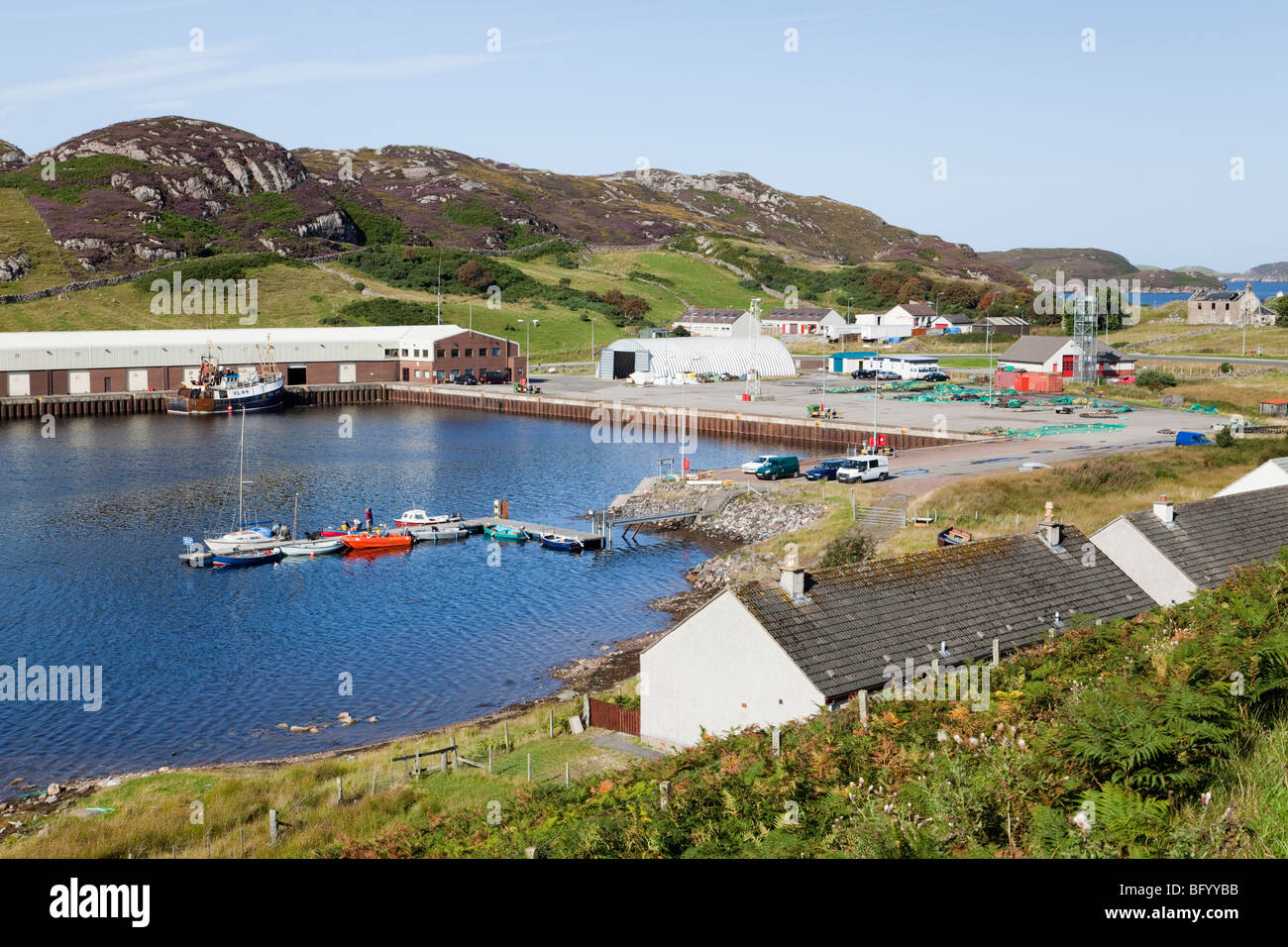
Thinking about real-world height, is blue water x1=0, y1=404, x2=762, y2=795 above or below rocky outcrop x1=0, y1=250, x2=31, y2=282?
below

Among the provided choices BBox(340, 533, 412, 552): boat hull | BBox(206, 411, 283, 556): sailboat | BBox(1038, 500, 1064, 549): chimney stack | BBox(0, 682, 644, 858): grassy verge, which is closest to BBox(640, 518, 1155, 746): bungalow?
BBox(1038, 500, 1064, 549): chimney stack

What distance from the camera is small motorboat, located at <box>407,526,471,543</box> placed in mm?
67562

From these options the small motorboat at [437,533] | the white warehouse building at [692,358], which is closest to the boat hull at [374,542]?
the small motorboat at [437,533]

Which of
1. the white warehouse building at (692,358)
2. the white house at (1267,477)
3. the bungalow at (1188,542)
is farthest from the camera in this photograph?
the white warehouse building at (692,358)

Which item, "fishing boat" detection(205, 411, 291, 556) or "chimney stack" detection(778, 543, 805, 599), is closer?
"chimney stack" detection(778, 543, 805, 599)

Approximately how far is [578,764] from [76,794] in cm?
1443

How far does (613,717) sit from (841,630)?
25.8 feet

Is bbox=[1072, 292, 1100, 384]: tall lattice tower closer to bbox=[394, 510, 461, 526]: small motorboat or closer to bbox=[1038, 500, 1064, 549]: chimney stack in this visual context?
bbox=[394, 510, 461, 526]: small motorboat

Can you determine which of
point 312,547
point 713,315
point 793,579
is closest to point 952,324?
point 713,315

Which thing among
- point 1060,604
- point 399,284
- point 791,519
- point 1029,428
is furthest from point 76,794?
point 399,284

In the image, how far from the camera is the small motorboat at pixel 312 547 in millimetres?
63344

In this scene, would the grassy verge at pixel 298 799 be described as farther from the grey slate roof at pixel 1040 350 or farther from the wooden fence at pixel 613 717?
the grey slate roof at pixel 1040 350

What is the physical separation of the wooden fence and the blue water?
8318mm

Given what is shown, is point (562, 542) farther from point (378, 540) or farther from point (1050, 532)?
point (1050, 532)
